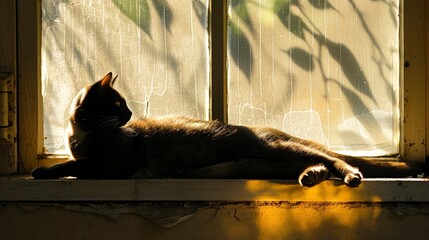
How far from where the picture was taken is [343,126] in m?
2.39

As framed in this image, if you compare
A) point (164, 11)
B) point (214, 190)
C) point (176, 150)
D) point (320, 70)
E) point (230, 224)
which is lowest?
point (230, 224)

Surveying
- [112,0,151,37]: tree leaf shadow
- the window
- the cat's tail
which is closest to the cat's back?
the window

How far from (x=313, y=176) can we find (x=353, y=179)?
121 mm

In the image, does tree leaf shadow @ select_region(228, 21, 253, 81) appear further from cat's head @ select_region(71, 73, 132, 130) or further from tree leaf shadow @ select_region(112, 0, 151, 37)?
cat's head @ select_region(71, 73, 132, 130)

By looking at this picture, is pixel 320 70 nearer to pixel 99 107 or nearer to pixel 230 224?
pixel 230 224

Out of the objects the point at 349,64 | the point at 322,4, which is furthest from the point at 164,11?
the point at 349,64

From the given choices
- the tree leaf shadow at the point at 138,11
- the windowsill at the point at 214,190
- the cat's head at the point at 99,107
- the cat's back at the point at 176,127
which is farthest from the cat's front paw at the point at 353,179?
the tree leaf shadow at the point at 138,11

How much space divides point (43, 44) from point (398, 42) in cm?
128

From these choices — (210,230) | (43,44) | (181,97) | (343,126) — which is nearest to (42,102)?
(43,44)

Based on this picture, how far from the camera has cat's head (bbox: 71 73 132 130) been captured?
7.30 feet

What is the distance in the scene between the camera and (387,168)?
2.22m

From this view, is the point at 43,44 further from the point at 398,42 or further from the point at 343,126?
the point at 398,42

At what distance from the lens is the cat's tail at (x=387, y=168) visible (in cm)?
221

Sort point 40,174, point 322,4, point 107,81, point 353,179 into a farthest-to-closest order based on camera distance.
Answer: point 322,4
point 107,81
point 40,174
point 353,179
